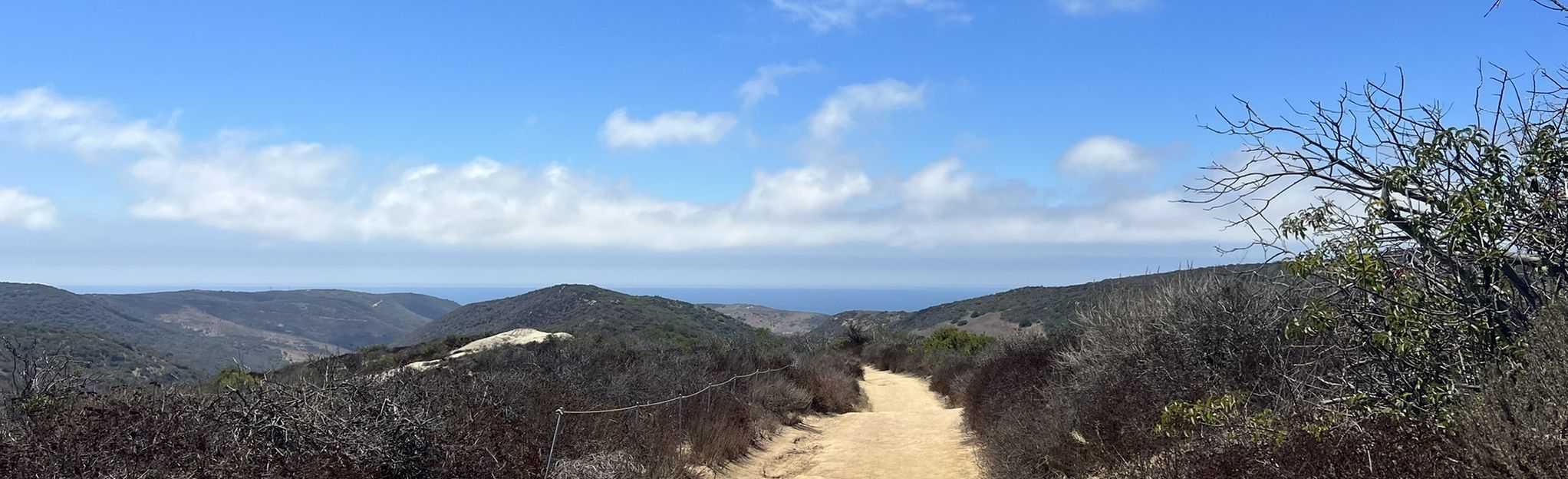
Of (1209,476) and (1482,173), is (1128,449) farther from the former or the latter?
(1482,173)

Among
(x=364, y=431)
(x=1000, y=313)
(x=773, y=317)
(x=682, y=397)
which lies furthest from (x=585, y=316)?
(x=773, y=317)

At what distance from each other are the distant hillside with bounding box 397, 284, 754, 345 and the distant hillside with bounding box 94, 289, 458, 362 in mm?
15771

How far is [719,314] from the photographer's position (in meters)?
67.6

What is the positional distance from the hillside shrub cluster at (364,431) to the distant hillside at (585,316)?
93.0 ft

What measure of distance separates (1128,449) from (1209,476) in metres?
2.51

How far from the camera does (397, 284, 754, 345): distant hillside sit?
158 ft

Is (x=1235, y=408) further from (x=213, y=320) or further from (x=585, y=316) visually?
(x=213, y=320)

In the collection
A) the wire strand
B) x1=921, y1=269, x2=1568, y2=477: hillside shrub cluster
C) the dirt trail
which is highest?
x1=921, y1=269, x2=1568, y2=477: hillside shrub cluster

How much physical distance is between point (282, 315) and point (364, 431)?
4551 inches

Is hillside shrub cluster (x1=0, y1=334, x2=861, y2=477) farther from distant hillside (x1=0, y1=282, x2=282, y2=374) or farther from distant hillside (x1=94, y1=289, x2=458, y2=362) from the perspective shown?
distant hillside (x1=94, y1=289, x2=458, y2=362)

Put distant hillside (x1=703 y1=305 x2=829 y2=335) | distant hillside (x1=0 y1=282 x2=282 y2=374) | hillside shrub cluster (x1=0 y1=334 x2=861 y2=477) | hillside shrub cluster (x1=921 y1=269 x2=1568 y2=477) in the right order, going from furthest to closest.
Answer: distant hillside (x1=703 y1=305 x2=829 y2=335) → distant hillside (x1=0 y1=282 x2=282 y2=374) → hillside shrub cluster (x1=0 y1=334 x2=861 y2=477) → hillside shrub cluster (x1=921 y1=269 x2=1568 y2=477)

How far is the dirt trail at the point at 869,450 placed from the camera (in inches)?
460

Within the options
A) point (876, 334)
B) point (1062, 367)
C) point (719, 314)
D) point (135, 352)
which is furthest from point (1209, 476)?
point (719, 314)

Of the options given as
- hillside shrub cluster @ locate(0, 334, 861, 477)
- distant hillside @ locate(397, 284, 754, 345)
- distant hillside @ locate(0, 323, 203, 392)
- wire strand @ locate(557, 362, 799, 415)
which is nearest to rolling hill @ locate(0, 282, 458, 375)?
distant hillside @ locate(0, 323, 203, 392)
